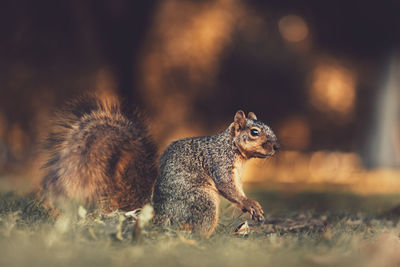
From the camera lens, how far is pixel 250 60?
11430 millimetres

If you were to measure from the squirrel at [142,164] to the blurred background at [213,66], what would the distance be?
4.98m

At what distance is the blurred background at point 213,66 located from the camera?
32.2 ft

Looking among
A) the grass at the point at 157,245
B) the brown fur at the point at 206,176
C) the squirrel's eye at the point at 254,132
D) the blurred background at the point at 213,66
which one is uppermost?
the blurred background at the point at 213,66

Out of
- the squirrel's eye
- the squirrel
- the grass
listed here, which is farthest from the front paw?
the squirrel's eye

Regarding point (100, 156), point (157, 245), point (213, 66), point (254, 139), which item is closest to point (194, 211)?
point (157, 245)

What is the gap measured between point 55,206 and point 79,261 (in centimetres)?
145

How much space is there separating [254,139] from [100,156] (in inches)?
45.2

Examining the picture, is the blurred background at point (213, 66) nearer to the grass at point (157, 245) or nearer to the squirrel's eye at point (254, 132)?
the grass at point (157, 245)

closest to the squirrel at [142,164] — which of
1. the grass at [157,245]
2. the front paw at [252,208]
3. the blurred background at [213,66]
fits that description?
the front paw at [252,208]

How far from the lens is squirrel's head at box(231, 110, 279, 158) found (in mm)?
3654

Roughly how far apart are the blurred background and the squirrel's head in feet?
17.7

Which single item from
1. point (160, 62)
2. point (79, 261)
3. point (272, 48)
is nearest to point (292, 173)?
point (272, 48)

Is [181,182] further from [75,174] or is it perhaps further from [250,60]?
[250,60]

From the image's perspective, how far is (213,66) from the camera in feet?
34.4
